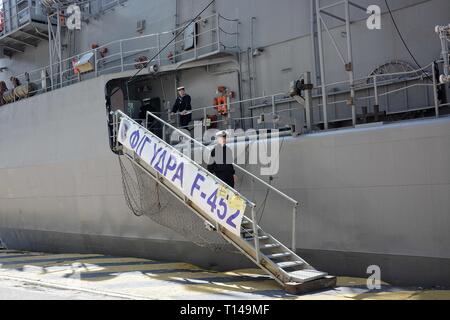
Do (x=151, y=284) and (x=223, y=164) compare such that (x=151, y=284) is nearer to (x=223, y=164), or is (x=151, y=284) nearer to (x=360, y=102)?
(x=223, y=164)

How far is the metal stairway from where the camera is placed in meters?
5.82

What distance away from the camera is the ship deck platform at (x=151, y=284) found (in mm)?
5684

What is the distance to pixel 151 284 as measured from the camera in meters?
6.69

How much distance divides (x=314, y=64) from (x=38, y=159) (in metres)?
7.11

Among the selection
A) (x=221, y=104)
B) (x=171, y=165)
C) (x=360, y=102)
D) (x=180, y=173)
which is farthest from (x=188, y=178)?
(x=360, y=102)

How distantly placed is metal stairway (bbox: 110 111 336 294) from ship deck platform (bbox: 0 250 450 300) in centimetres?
17

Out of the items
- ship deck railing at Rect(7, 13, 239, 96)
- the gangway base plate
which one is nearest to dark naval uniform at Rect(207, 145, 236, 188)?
the gangway base plate

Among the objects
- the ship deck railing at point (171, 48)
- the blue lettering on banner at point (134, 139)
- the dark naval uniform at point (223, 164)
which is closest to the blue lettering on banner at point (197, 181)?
the dark naval uniform at point (223, 164)

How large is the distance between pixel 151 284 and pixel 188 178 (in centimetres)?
155

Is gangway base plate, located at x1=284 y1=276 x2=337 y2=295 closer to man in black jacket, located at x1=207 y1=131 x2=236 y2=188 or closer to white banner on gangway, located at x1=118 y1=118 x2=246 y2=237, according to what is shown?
white banner on gangway, located at x1=118 y1=118 x2=246 y2=237

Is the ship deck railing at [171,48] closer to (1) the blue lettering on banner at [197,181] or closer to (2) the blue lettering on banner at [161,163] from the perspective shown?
(2) the blue lettering on banner at [161,163]

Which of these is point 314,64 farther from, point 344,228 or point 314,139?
point 344,228

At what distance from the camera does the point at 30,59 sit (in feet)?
47.3
